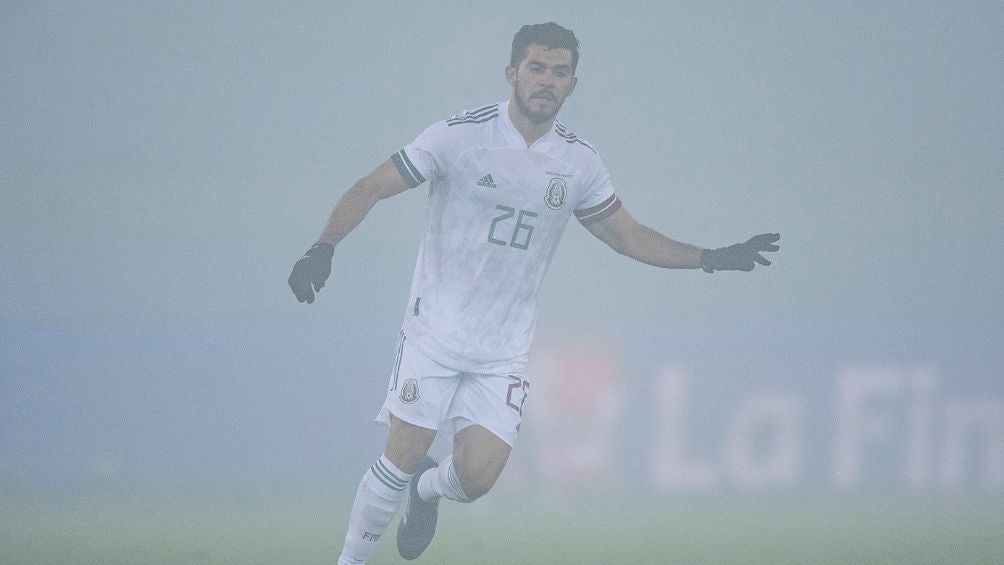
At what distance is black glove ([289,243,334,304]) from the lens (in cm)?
356

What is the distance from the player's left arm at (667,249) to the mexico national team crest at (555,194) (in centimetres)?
29

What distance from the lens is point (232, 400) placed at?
609 cm

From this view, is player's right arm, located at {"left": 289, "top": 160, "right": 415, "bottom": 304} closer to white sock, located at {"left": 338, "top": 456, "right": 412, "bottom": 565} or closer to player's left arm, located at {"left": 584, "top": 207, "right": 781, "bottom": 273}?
white sock, located at {"left": 338, "top": 456, "right": 412, "bottom": 565}

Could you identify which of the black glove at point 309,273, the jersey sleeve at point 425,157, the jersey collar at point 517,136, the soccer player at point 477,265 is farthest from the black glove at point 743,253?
the black glove at point 309,273

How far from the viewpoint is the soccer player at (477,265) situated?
4031mm

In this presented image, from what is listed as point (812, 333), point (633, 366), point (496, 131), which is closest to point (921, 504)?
point (812, 333)

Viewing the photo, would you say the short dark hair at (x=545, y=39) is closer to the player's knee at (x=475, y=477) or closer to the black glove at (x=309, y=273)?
the black glove at (x=309, y=273)

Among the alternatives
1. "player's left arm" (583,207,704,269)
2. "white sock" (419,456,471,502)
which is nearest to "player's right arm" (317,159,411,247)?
"player's left arm" (583,207,704,269)

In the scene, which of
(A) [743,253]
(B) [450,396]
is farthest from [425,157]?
(A) [743,253]

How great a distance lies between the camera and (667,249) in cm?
441

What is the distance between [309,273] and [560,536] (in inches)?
108

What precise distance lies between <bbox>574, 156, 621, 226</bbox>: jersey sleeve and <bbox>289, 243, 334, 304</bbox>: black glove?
104 cm

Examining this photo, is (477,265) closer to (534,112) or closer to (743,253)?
(534,112)

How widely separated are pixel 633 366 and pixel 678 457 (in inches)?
21.0
